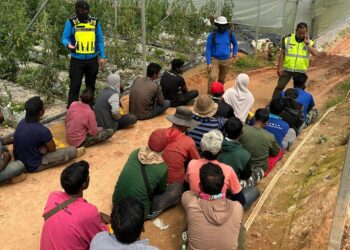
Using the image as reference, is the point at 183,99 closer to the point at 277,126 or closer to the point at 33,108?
the point at 277,126

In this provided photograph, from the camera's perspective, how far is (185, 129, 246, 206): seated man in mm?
3947

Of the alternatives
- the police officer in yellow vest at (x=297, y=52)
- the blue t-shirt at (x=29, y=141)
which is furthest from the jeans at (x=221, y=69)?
the blue t-shirt at (x=29, y=141)

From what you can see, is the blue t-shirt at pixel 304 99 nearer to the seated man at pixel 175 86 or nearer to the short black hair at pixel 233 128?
the seated man at pixel 175 86

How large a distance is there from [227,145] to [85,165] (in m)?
1.69

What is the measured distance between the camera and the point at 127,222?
2.67 metres

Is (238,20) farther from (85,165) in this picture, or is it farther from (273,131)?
(85,165)

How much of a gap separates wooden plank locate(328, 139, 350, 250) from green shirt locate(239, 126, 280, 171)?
2.04 m

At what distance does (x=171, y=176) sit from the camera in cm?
471

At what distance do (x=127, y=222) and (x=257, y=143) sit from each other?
2.74 m

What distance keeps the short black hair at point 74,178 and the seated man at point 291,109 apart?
12.5 feet

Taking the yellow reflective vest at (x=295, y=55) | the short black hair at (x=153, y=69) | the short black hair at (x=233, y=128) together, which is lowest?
the short black hair at (x=233, y=128)

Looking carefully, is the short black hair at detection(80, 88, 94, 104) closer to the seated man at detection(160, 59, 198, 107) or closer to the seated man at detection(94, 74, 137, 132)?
the seated man at detection(94, 74, 137, 132)

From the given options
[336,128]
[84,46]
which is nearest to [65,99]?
[84,46]

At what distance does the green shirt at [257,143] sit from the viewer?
5016 millimetres
